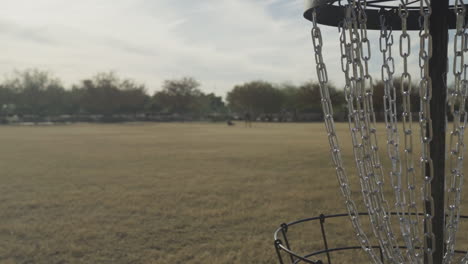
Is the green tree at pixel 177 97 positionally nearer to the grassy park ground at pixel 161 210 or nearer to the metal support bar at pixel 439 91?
the grassy park ground at pixel 161 210

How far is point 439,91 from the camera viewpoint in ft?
5.64

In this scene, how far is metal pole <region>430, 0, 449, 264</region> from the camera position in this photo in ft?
5.57

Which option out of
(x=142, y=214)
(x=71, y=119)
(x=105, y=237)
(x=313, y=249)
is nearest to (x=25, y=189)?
(x=142, y=214)

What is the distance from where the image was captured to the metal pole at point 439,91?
170 cm

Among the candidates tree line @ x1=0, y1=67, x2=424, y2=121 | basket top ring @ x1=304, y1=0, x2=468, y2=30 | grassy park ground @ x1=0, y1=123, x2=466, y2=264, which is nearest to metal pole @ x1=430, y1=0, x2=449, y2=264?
basket top ring @ x1=304, y1=0, x2=468, y2=30

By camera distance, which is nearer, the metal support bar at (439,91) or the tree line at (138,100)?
the metal support bar at (439,91)

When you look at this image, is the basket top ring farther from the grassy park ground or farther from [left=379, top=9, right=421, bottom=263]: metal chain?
the grassy park ground

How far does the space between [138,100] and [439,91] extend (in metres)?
69.7

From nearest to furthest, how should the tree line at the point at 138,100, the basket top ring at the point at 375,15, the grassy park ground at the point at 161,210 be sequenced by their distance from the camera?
the basket top ring at the point at 375,15, the grassy park ground at the point at 161,210, the tree line at the point at 138,100

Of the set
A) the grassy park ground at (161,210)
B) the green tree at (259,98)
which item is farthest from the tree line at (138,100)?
the grassy park ground at (161,210)

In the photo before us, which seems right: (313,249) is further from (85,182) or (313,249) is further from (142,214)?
(85,182)

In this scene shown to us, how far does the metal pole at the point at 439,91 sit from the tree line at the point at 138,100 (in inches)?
2301

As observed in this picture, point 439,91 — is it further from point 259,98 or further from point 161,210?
point 259,98

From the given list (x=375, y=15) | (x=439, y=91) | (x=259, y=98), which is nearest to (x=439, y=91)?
(x=439, y=91)
